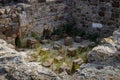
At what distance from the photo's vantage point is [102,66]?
10.9ft

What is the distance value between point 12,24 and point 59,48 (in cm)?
108

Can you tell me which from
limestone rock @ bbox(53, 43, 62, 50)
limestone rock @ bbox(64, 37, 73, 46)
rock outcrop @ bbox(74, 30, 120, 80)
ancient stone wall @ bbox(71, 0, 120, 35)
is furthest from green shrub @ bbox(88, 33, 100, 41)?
rock outcrop @ bbox(74, 30, 120, 80)

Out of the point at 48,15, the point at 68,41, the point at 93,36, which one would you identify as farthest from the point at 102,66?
the point at 48,15

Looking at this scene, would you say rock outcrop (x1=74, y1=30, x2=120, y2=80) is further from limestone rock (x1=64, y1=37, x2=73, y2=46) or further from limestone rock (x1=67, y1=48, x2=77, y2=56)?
limestone rock (x1=64, y1=37, x2=73, y2=46)

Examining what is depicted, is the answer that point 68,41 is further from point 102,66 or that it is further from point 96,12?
point 102,66

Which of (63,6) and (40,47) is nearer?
(40,47)

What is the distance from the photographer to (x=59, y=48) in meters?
6.26

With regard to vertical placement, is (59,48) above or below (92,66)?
below

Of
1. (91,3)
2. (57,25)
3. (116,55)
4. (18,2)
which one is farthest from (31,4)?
(116,55)

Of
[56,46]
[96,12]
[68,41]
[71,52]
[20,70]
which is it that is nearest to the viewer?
[20,70]

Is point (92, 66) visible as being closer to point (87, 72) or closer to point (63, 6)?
point (87, 72)

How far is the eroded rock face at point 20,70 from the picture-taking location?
303cm

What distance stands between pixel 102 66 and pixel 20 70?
34.9 inches

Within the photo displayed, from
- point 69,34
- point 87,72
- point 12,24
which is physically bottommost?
point 69,34
